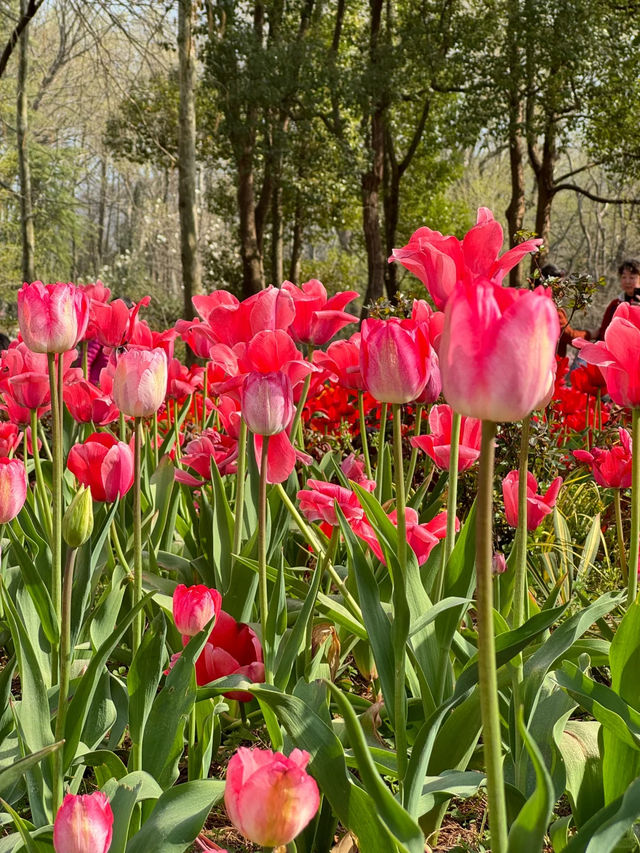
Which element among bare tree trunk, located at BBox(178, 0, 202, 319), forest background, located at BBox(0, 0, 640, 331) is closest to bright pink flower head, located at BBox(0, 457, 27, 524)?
forest background, located at BBox(0, 0, 640, 331)

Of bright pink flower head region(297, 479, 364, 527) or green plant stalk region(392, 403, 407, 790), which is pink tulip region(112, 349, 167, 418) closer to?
bright pink flower head region(297, 479, 364, 527)

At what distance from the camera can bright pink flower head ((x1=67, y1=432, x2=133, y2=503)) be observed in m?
1.38

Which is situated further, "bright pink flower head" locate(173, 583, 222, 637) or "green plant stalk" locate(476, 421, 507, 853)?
"bright pink flower head" locate(173, 583, 222, 637)

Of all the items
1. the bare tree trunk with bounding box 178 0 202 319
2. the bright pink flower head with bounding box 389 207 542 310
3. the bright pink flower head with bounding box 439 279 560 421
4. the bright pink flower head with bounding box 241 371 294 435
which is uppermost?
the bare tree trunk with bounding box 178 0 202 319

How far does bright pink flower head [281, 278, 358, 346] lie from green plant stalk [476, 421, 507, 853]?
3.15 feet

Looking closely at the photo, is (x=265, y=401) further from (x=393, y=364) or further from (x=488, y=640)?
(x=488, y=640)

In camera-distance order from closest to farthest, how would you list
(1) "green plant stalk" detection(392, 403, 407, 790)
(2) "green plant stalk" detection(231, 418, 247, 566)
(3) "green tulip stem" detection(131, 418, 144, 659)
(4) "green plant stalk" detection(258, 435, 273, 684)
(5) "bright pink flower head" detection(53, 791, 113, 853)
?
1. (5) "bright pink flower head" detection(53, 791, 113, 853)
2. (1) "green plant stalk" detection(392, 403, 407, 790)
3. (4) "green plant stalk" detection(258, 435, 273, 684)
4. (3) "green tulip stem" detection(131, 418, 144, 659)
5. (2) "green plant stalk" detection(231, 418, 247, 566)

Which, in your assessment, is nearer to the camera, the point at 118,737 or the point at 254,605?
the point at 118,737

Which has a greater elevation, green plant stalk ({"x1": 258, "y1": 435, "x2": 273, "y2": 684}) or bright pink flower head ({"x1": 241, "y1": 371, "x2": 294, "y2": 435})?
bright pink flower head ({"x1": 241, "y1": 371, "x2": 294, "y2": 435})

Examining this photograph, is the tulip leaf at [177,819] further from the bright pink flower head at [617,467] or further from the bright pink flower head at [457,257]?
the bright pink flower head at [617,467]

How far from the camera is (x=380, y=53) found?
14516 mm

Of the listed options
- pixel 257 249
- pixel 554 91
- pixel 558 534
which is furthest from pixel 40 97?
pixel 558 534

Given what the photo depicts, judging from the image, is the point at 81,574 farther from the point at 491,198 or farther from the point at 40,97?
the point at 491,198

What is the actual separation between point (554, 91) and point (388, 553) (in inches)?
580
